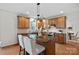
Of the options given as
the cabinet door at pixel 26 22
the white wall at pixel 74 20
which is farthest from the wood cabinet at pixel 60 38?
the cabinet door at pixel 26 22

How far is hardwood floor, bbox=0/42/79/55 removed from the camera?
157 centimetres

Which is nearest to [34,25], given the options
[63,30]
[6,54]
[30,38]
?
[30,38]

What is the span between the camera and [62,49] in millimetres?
Result: 1623

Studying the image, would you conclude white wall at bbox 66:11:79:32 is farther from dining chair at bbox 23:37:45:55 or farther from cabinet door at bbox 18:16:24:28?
cabinet door at bbox 18:16:24:28

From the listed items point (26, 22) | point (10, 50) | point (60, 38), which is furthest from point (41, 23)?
point (10, 50)

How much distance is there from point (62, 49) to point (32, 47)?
0.49 m

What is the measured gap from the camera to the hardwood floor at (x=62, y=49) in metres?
1.57

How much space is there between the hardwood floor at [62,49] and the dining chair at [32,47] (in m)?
0.16

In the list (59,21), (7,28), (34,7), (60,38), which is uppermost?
(34,7)

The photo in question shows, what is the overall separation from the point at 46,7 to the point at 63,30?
17.7 inches

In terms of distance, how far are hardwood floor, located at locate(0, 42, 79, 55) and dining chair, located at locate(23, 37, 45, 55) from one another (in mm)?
163

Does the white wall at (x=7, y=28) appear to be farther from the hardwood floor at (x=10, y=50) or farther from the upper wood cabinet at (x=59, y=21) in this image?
→ the upper wood cabinet at (x=59, y=21)

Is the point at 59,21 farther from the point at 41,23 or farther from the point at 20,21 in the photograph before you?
the point at 20,21
